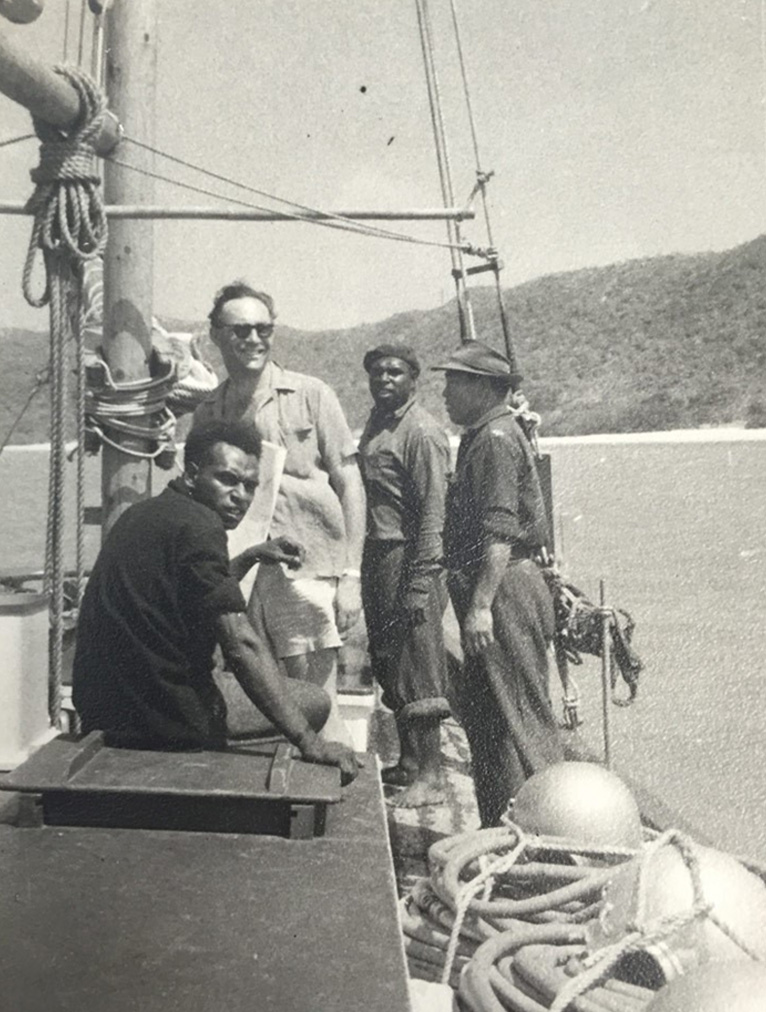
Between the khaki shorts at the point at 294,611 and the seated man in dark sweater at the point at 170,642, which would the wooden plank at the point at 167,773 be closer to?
the seated man in dark sweater at the point at 170,642

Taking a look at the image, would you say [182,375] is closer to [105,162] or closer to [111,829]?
[105,162]

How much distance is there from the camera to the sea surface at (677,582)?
6129mm

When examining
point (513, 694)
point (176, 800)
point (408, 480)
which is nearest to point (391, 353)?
point (408, 480)

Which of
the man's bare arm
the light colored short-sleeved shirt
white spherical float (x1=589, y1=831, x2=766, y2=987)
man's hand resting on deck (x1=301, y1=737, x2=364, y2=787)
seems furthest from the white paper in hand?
white spherical float (x1=589, y1=831, x2=766, y2=987)

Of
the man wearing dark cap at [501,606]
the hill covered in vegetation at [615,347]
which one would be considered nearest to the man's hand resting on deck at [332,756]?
the man wearing dark cap at [501,606]

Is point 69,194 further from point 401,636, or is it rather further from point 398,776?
point 398,776

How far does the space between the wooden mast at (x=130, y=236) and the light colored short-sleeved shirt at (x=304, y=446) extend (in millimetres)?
372

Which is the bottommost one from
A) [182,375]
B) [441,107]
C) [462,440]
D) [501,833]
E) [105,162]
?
[501,833]

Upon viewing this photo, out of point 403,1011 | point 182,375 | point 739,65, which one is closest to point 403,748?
point 182,375

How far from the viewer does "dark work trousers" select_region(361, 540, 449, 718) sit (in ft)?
15.1

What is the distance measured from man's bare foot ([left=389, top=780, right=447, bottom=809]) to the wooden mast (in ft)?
5.55

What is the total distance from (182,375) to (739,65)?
3675mm

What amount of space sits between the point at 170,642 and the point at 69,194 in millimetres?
1436

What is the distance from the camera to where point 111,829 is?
2.38m
